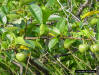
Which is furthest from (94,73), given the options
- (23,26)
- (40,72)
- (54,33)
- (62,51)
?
(23,26)

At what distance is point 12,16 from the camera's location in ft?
4.77

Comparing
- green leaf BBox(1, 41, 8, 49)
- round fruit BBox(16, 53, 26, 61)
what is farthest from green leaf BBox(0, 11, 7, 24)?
round fruit BBox(16, 53, 26, 61)

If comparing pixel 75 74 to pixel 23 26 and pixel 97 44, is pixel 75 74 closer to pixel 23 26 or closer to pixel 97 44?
→ pixel 97 44

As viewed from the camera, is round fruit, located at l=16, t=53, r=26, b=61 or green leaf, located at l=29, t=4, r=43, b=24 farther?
round fruit, located at l=16, t=53, r=26, b=61

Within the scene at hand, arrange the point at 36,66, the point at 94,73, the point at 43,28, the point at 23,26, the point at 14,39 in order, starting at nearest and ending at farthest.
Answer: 1. the point at 43,28
2. the point at 14,39
3. the point at 23,26
4. the point at 36,66
5. the point at 94,73

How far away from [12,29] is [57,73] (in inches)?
21.1

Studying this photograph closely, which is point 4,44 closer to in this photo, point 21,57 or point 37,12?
point 21,57

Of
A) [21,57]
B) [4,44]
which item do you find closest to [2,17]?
[4,44]

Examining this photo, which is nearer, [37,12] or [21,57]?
[37,12]

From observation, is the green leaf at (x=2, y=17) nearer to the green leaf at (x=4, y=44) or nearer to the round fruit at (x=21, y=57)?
the green leaf at (x=4, y=44)

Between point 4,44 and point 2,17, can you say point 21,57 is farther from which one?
point 2,17

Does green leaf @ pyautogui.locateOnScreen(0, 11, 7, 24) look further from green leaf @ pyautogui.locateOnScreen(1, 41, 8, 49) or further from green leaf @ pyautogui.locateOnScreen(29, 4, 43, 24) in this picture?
green leaf @ pyautogui.locateOnScreen(29, 4, 43, 24)

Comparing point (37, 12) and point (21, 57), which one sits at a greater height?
point (37, 12)

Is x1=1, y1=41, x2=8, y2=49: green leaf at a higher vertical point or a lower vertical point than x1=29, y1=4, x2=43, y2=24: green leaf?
lower
